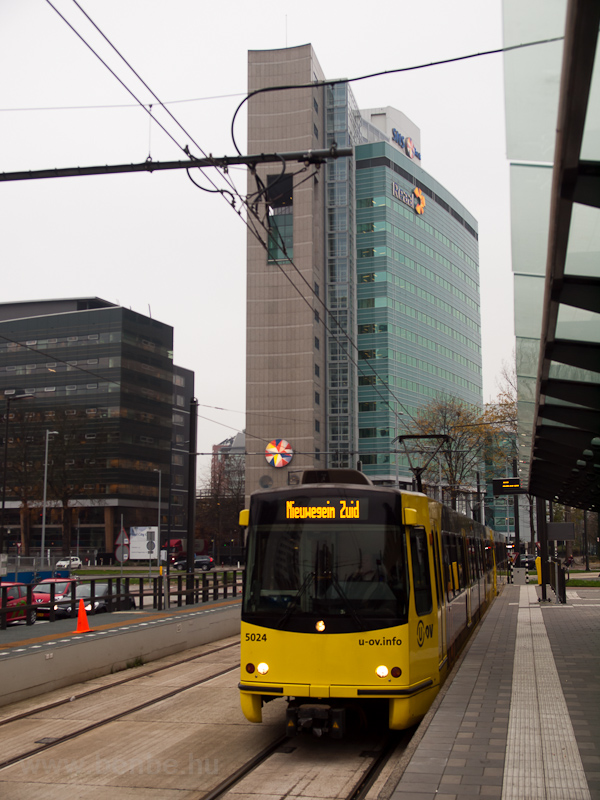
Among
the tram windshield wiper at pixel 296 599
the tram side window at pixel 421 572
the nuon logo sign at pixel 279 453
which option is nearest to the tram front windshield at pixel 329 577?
the tram windshield wiper at pixel 296 599

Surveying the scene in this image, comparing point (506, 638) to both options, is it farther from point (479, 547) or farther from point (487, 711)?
point (487, 711)

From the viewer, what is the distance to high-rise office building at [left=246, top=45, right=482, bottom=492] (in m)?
80.6

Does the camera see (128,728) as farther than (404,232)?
No

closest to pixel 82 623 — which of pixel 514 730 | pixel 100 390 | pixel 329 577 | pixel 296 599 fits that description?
pixel 296 599

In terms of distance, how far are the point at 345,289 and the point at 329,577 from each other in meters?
81.8

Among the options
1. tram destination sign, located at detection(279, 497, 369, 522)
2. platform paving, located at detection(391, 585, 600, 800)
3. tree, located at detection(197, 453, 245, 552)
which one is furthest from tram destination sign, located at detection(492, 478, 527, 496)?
tree, located at detection(197, 453, 245, 552)

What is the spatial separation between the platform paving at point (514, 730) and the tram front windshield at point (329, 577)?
Answer: 1.26 m

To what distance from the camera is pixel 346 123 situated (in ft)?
288

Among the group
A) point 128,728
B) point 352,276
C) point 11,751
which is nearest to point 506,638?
point 128,728

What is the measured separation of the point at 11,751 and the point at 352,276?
84.0 m

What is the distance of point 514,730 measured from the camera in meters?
7.86

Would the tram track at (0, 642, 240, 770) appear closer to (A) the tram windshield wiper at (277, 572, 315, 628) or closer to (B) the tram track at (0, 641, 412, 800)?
(B) the tram track at (0, 641, 412, 800)

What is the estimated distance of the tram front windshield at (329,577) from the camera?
8.30 m

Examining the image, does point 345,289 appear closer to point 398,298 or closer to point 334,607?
point 398,298
